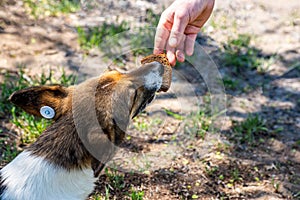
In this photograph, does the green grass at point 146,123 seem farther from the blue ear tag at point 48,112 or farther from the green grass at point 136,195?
the blue ear tag at point 48,112

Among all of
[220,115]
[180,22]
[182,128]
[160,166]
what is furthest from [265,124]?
[180,22]

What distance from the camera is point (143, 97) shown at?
3.09 m

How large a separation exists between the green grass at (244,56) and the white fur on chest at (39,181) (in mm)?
3642

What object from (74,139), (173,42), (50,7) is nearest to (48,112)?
(74,139)

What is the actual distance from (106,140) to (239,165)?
2.12 m

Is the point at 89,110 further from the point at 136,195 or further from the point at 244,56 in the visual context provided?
the point at 244,56

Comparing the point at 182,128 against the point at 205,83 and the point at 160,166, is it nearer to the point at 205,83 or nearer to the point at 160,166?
the point at 160,166

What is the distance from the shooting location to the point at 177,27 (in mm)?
3832

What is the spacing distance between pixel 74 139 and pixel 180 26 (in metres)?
1.52

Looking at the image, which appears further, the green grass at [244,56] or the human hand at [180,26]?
the green grass at [244,56]

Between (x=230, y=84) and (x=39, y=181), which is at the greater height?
(x=39, y=181)

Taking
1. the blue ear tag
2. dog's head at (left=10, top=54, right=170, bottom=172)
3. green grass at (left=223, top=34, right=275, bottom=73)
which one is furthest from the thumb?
green grass at (left=223, top=34, right=275, bottom=73)

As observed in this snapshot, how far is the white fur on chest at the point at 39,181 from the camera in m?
2.81

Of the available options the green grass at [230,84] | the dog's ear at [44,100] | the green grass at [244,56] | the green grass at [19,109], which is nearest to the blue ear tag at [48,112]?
the dog's ear at [44,100]
